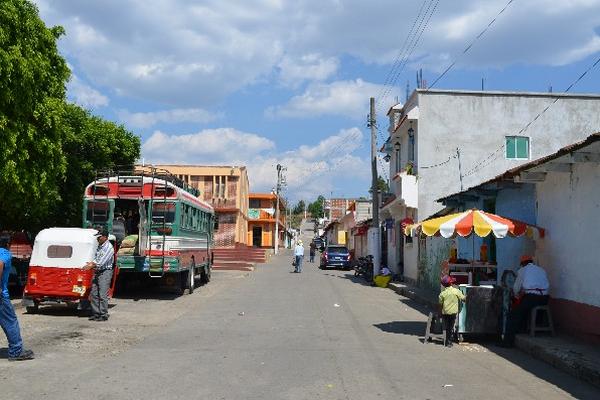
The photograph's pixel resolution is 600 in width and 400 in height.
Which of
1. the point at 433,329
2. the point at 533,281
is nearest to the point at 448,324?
the point at 433,329

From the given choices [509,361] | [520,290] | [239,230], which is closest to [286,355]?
[509,361]

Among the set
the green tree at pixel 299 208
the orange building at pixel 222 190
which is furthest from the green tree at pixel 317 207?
the orange building at pixel 222 190

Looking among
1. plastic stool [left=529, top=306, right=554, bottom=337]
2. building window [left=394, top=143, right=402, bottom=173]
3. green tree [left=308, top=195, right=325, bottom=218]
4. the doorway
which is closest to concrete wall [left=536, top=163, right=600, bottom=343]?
plastic stool [left=529, top=306, right=554, bottom=337]

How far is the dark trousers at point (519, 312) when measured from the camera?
37.6ft

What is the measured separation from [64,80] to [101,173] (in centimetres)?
304

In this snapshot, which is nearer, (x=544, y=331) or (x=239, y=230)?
(x=544, y=331)

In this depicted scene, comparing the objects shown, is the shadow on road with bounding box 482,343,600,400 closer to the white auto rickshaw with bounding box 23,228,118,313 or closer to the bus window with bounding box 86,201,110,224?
the white auto rickshaw with bounding box 23,228,118,313

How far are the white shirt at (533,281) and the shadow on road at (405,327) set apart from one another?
2.35m

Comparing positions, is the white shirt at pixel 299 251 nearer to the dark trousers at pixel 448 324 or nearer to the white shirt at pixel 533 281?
the dark trousers at pixel 448 324

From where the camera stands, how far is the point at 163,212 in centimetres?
1808

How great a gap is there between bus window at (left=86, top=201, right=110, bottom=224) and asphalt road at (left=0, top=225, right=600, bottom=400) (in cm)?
403

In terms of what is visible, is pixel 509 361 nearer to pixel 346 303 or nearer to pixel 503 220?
pixel 503 220

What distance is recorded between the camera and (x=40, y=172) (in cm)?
1523

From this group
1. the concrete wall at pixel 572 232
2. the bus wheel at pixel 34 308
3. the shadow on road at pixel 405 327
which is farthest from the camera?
the bus wheel at pixel 34 308
